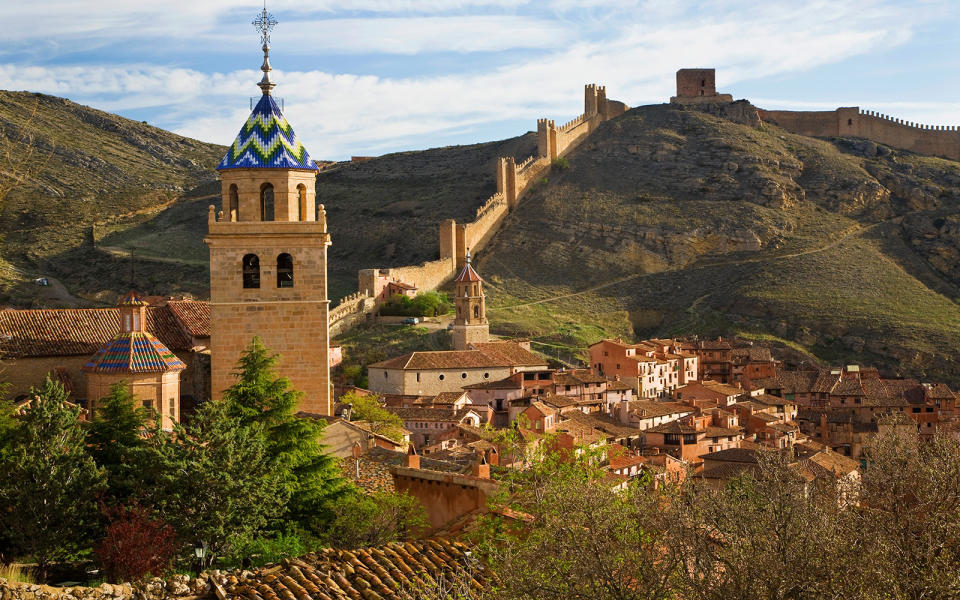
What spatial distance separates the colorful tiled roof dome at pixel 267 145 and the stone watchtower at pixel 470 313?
30668 millimetres

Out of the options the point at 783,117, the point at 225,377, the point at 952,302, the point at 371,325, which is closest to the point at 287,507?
the point at 225,377

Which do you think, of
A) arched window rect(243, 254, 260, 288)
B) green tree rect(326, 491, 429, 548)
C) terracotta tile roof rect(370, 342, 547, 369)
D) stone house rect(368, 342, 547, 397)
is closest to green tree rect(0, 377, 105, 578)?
green tree rect(326, 491, 429, 548)

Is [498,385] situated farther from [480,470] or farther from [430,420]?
[480,470]

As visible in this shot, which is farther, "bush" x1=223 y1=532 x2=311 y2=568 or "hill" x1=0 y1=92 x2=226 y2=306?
"hill" x1=0 y1=92 x2=226 y2=306

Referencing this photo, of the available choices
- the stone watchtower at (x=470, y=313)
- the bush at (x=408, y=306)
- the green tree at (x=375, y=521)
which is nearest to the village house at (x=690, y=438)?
the stone watchtower at (x=470, y=313)

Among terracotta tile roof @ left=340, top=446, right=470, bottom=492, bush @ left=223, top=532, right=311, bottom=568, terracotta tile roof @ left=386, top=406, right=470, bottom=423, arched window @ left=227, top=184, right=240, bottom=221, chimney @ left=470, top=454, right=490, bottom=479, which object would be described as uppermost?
arched window @ left=227, top=184, right=240, bottom=221

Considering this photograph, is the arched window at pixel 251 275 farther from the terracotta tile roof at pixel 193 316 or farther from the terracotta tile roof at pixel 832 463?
the terracotta tile roof at pixel 832 463

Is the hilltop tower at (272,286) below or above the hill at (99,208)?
below

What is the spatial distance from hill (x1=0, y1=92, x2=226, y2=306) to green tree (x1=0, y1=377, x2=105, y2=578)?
1649 inches

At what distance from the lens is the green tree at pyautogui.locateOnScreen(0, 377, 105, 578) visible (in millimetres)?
13023

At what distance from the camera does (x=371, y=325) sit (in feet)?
175

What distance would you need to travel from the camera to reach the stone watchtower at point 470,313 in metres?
49.8

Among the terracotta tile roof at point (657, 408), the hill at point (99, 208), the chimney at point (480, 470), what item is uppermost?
the hill at point (99, 208)

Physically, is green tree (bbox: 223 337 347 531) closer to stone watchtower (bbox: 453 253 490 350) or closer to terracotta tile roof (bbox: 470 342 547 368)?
terracotta tile roof (bbox: 470 342 547 368)
